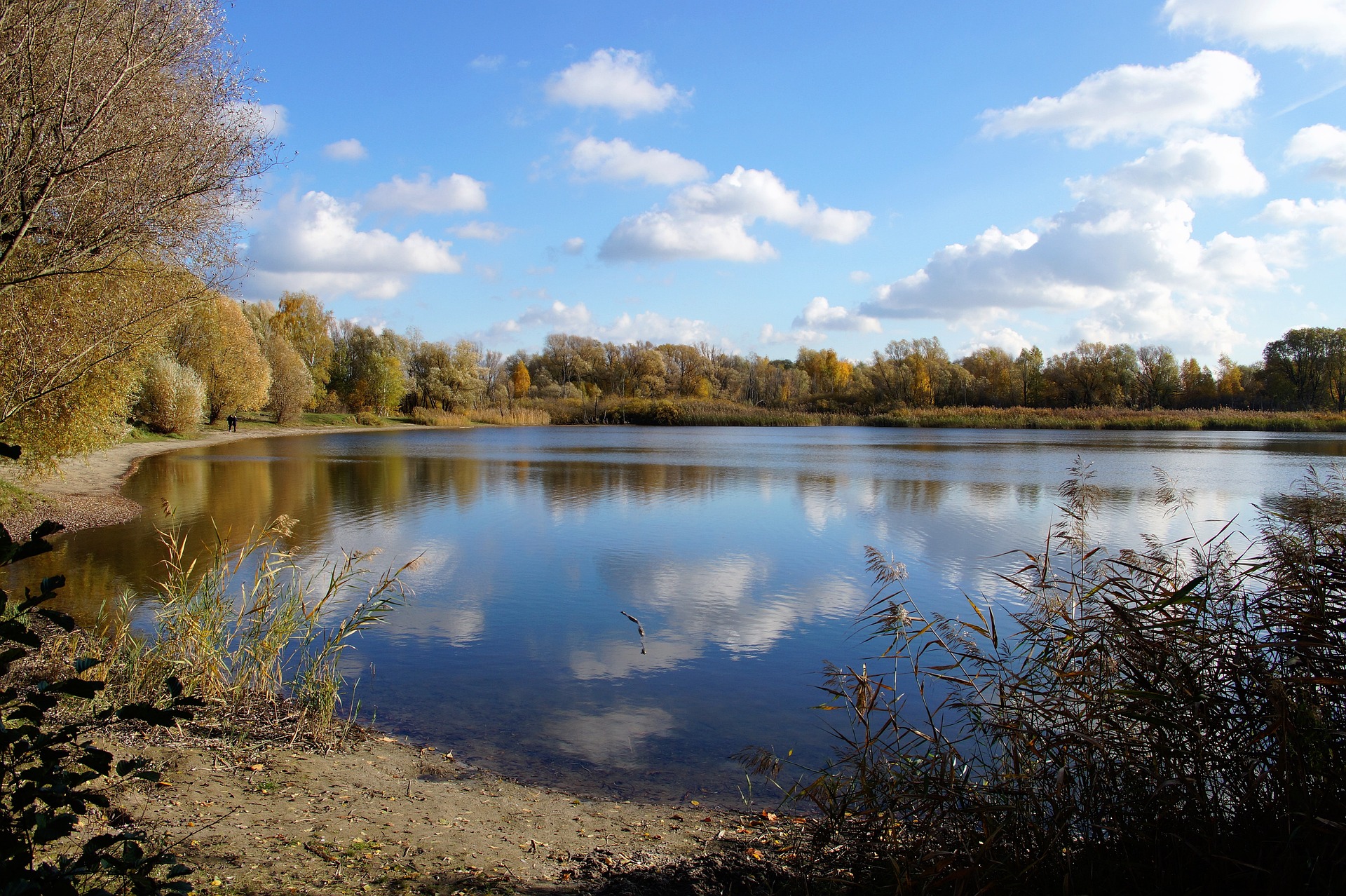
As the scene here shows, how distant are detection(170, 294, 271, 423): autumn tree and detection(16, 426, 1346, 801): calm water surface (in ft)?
38.2

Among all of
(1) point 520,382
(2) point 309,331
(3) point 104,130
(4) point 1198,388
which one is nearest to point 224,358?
(2) point 309,331

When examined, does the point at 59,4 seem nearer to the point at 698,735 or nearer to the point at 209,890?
the point at 209,890

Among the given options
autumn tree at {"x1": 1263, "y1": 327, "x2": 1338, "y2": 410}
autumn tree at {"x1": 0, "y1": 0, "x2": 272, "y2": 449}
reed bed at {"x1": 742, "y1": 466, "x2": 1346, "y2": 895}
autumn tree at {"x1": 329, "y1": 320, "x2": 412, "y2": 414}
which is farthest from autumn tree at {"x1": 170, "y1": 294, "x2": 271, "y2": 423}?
autumn tree at {"x1": 1263, "y1": 327, "x2": 1338, "y2": 410}

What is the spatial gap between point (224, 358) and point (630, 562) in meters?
36.9

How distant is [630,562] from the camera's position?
1211 cm

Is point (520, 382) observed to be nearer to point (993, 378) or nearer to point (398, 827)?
point (993, 378)

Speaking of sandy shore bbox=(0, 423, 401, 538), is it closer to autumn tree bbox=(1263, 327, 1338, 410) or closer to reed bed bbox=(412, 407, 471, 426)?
reed bed bbox=(412, 407, 471, 426)

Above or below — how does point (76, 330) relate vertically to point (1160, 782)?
above

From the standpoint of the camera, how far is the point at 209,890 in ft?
9.78

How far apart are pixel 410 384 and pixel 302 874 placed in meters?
71.3

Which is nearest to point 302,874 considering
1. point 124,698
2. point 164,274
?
point 124,698

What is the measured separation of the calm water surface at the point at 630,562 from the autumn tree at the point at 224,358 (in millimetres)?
11652

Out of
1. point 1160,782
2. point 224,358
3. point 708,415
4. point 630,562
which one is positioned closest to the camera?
point 1160,782

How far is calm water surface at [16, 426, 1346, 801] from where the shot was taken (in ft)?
19.8
